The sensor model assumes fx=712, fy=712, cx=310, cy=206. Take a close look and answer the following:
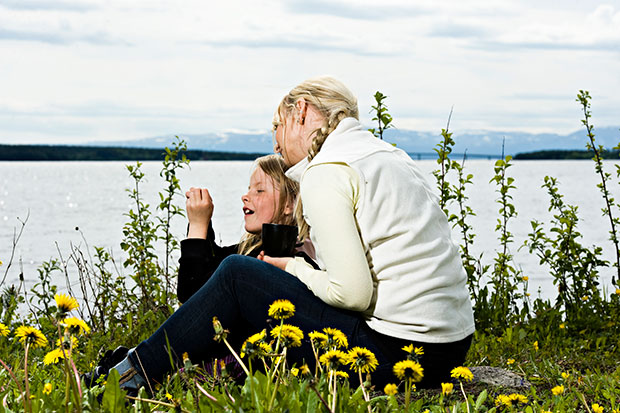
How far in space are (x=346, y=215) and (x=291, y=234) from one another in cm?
60

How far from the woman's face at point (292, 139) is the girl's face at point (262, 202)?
595 millimetres

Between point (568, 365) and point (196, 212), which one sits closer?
point (196, 212)

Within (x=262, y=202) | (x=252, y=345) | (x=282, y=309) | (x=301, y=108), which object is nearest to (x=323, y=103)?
(x=301, y=108)

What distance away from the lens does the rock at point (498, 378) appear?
3.33m

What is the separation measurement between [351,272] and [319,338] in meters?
0.36

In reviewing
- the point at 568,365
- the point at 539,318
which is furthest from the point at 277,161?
the point at 539,318

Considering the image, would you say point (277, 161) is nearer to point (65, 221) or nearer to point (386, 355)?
point (386, 355)

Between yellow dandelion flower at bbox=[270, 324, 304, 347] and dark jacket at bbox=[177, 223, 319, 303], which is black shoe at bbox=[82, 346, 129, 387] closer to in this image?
dark jacket at bbox=[177, 223, 319, 303]

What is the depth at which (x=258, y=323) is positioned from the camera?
9.23 feet

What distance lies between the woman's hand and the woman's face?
0.63 m

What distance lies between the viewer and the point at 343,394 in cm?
216

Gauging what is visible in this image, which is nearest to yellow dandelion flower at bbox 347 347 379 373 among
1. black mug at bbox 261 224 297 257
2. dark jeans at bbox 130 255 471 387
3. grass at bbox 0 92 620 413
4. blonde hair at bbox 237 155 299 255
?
grass at bbox 0 92 620 413

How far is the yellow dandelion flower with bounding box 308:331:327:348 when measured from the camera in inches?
81.2

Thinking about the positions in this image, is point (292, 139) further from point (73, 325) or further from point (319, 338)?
point (73, 325)
